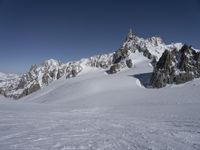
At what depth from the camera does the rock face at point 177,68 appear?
48.2 m

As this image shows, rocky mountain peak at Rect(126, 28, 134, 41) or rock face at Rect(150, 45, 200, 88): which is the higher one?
rocky mountain peak at Rect(126, 28, 134, 41)

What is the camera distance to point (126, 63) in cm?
9544

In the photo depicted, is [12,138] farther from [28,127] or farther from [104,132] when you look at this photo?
[104,132]

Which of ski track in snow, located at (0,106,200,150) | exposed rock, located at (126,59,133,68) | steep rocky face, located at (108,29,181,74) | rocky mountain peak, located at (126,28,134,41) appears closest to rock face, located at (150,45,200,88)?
ski track in snow, located at (0,106,200,150)

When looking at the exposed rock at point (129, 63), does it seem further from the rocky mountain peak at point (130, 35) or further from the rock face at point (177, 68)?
the rock face at point (177, 68)

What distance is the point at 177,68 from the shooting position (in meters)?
51.5

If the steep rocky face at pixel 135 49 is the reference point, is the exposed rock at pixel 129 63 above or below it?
below

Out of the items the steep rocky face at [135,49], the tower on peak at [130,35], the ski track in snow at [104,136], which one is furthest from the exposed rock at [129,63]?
the ski track in snow at [104,136]

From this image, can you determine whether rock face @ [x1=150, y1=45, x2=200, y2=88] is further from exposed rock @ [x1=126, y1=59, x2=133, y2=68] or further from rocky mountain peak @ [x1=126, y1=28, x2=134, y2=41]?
rocky mountain peak @ [x1=126, y1=28, x2=134, y2=41]

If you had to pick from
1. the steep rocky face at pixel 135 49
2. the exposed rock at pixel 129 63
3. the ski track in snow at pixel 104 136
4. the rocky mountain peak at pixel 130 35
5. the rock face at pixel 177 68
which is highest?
the rocky mountain peak at pixel 130 35

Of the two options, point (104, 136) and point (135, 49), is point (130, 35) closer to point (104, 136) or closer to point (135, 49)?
point (135, 49)

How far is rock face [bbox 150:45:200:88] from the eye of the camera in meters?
48.2

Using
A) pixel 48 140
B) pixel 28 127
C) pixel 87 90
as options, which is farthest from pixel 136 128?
pixel 87 90

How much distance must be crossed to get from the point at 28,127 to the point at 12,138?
3499mm
